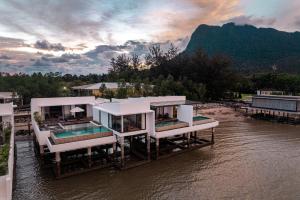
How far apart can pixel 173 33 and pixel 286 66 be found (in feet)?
359

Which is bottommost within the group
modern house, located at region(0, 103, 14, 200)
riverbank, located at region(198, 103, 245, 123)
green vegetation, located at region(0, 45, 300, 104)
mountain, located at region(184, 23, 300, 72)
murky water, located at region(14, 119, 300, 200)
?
murky water, located at region(14, 119, 300, 200)

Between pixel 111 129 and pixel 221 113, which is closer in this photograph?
pixel 111 129

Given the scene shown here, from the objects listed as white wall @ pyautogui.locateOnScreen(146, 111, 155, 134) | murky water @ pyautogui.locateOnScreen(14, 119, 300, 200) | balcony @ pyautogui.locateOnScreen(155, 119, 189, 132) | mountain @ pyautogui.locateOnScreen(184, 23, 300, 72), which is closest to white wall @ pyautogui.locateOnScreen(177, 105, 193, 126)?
balcony @ pyautogui.locateOnScreen(155, 119, 189, 132)

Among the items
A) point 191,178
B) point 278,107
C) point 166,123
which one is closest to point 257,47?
point 278,107

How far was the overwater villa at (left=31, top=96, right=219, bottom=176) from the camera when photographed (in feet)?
60.5

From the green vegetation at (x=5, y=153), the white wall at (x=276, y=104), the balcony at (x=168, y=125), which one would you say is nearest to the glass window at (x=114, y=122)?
the balcony at (x=168, y=125)

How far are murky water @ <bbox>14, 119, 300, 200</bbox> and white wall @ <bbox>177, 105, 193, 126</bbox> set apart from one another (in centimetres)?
347

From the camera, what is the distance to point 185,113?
2300 cm

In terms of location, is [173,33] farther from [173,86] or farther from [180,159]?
[180,159]

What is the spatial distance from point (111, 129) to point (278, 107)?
107ft

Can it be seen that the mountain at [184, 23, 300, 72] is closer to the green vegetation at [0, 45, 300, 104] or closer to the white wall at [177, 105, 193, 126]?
the green vegetation at [0, 45, 300, 104]

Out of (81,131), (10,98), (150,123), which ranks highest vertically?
Result: (10,98)

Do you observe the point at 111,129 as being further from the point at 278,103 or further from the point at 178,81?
the point at 178,81

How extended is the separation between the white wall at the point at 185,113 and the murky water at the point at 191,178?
11.4ft
